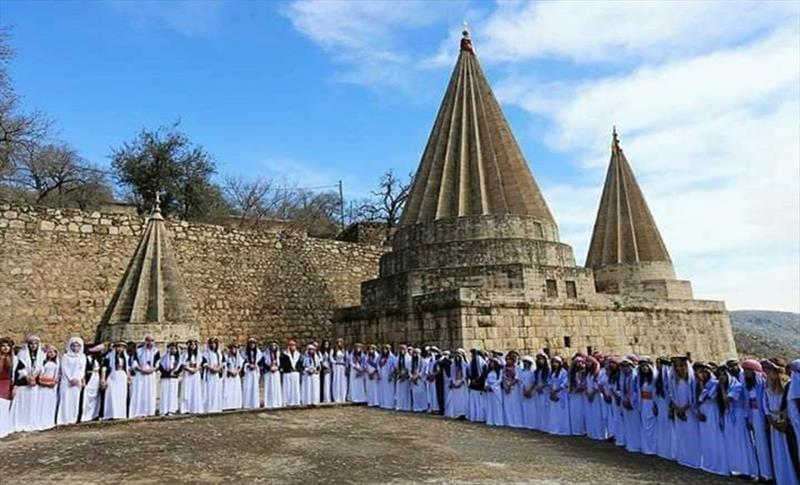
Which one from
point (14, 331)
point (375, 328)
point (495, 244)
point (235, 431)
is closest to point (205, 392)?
point (235, 431)

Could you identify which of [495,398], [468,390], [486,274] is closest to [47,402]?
[468,390]

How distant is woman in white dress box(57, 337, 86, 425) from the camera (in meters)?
9.34

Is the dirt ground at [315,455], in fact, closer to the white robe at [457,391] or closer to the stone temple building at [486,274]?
the white robe at [457,391]

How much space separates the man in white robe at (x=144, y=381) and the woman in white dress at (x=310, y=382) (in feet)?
9.73

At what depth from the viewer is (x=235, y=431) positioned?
8.80m

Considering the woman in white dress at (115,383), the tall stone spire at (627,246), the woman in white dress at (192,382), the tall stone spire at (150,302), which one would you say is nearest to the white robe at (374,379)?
the woman in white dress at (192,382)

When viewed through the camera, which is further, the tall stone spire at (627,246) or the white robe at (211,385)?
the tall stone spire at (627,246)

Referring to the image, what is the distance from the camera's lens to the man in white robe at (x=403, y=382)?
1178cm

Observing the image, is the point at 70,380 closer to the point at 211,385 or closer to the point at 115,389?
the point at 115,389

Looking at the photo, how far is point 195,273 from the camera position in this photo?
16.8 meters

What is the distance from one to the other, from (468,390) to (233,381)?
14.9 feet

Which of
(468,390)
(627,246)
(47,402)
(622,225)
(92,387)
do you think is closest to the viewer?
(47,402)

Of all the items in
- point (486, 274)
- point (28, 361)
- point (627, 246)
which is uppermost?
point (627, 246)

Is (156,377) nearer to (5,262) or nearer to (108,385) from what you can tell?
(108,385)
